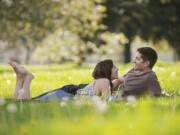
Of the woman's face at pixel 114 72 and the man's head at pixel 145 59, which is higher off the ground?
the man's head at pixel 145 59

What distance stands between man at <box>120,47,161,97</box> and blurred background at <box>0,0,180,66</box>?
14.9 metres

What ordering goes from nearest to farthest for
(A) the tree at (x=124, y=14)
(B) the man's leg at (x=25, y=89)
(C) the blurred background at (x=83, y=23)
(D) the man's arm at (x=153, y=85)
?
(D) the man's arm at (x=153, y=85) < (B) the man's leg at (x=25, y=89) < (C) the blurred background at (x=83, y=23) < (A) the tree at (x=124, y=14)

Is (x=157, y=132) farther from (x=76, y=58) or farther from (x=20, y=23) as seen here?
(x=76, y=58)

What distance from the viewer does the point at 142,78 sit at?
30.3ft

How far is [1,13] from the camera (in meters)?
24.2

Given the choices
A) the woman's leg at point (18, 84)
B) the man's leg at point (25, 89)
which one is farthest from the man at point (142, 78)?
the woman's leg at point (18, 84)

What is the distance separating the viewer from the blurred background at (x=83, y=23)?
24566mm

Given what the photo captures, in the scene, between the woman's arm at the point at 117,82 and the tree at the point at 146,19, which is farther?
the tree at the point at 146,19

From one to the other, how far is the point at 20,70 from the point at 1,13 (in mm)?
14059

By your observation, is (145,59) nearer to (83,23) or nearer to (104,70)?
(104,70)

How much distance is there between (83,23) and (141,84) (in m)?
18.2

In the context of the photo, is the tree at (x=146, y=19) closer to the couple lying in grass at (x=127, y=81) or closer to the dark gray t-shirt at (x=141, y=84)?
the couple lying in grass at (x=127, y=81)

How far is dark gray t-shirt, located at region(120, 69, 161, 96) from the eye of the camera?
9.14 m

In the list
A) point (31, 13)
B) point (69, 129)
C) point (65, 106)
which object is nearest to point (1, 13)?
point (31, 13)
